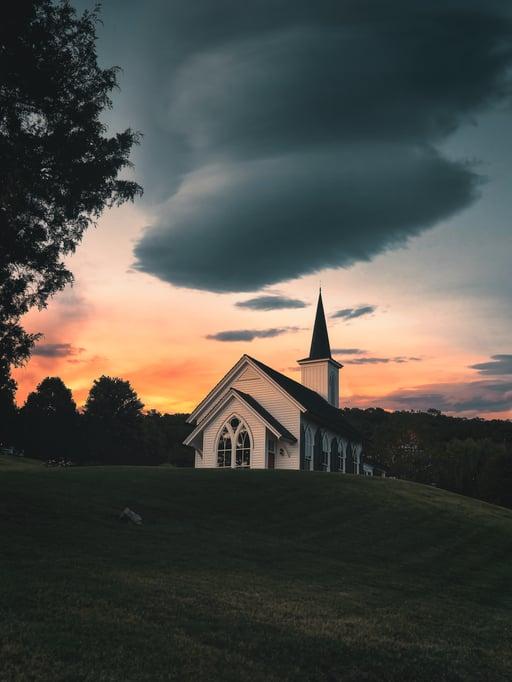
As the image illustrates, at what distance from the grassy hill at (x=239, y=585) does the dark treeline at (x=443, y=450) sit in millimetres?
38821

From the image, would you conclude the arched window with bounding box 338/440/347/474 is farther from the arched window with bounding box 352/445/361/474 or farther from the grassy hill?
the grassy hill

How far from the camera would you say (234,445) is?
153ft

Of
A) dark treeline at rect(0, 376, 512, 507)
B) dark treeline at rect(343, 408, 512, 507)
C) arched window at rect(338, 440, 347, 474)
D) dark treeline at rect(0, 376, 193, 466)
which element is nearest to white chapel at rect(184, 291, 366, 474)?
arched window at rect(338, 440, 347, 474)

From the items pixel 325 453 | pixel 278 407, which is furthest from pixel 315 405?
pixel 278 407

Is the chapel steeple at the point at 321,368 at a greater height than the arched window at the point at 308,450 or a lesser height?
greater

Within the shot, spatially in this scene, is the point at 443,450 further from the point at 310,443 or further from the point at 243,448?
the point at 243,448

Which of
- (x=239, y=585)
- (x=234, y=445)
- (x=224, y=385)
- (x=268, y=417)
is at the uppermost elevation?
(x=224, y=385)

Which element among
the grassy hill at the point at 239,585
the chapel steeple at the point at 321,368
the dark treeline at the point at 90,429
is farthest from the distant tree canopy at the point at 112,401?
the grassy hill at the point at 239,585

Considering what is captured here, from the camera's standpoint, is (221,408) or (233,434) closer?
(233,434)

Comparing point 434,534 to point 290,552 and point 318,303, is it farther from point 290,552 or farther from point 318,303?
point 318,303

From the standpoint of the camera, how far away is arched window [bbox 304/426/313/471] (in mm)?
47625

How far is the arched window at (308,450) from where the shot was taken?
47625mm

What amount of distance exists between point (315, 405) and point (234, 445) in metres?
9.58

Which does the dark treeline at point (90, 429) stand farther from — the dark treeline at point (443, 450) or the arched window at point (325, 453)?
the arched window at point (325, 453)
